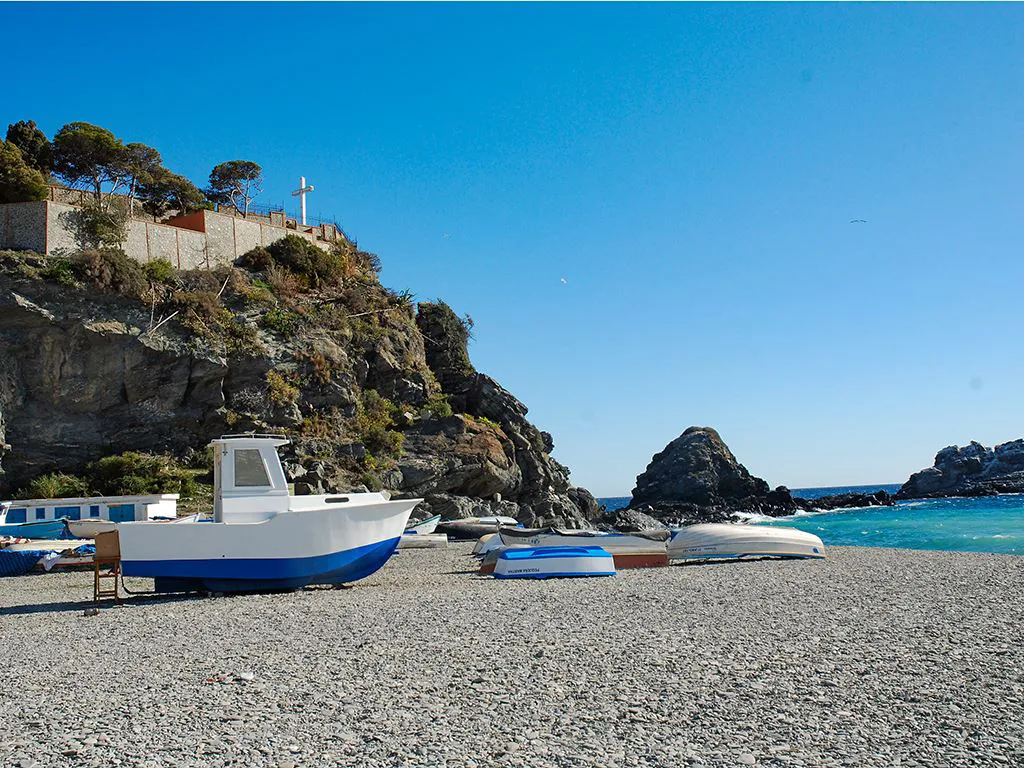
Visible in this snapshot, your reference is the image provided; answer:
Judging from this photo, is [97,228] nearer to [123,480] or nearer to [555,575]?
[123,480]

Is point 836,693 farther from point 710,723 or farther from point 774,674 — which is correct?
point 710,723

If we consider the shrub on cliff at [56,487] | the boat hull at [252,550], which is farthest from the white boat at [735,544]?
the shrub on cliff at [56,487]

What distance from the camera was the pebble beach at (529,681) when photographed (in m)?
5.51

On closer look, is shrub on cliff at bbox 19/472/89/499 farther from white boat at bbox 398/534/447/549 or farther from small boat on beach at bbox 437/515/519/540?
small boat on beach at bbox 437/515/519/540

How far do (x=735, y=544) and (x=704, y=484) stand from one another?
6057 cm

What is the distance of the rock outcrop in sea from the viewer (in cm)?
7688

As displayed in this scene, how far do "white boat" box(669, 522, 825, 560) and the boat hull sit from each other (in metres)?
8.70

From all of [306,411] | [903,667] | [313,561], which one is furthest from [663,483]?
[903,667]

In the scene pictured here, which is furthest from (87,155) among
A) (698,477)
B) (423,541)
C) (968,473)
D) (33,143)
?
(968,473)

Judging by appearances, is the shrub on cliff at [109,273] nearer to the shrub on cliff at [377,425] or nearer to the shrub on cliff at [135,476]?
the shrub on cliff at [135,476]

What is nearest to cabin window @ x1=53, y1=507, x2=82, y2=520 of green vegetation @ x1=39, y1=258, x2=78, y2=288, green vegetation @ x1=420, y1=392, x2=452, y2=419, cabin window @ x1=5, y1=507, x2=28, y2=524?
cabin window @ x1=5, y1=507, x2=28, y2=524

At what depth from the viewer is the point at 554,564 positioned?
16.7 meters

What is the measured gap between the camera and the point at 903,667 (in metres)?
7.69

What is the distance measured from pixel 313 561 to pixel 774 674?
31.0 ft
